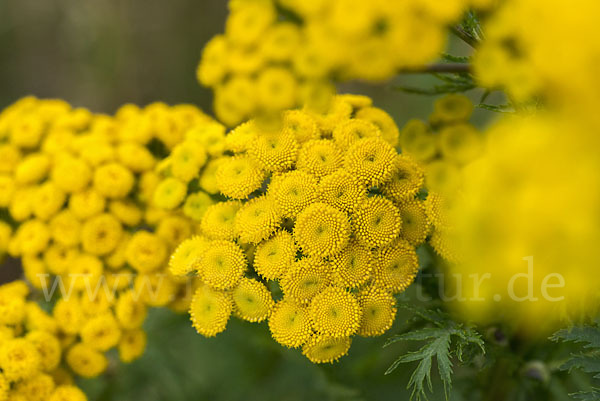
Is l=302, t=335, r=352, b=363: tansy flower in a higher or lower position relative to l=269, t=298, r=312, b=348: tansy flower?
lower

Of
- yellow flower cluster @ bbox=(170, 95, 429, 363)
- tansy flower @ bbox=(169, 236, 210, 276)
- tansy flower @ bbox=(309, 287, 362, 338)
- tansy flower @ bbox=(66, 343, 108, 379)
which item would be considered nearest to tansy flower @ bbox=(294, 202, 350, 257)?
yellow flower cluster @ bbox=(170, 95, 429, 363)

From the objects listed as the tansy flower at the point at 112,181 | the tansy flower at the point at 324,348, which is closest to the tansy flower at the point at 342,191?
the tansy flower at the point at 324,348

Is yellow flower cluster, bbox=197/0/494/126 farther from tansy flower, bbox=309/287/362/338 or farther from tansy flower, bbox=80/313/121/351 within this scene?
tansy flower, bbox=80/313/121/351

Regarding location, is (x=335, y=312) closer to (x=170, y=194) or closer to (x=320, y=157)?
(x=320, y=157)

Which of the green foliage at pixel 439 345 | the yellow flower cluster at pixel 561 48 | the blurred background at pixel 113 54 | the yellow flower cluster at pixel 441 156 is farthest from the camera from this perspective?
the blurred background at pixel 113 54

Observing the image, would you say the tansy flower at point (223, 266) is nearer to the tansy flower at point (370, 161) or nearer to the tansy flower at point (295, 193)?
the tansy flower at point (295, 193)

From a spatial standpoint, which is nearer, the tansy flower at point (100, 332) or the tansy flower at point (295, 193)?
the tansy flower at point (295, 193)

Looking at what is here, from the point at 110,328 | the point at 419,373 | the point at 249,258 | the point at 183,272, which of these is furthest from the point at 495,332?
the point at 110,328

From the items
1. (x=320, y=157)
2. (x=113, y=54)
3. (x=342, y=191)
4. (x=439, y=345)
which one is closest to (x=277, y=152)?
(x=320, y=157)
